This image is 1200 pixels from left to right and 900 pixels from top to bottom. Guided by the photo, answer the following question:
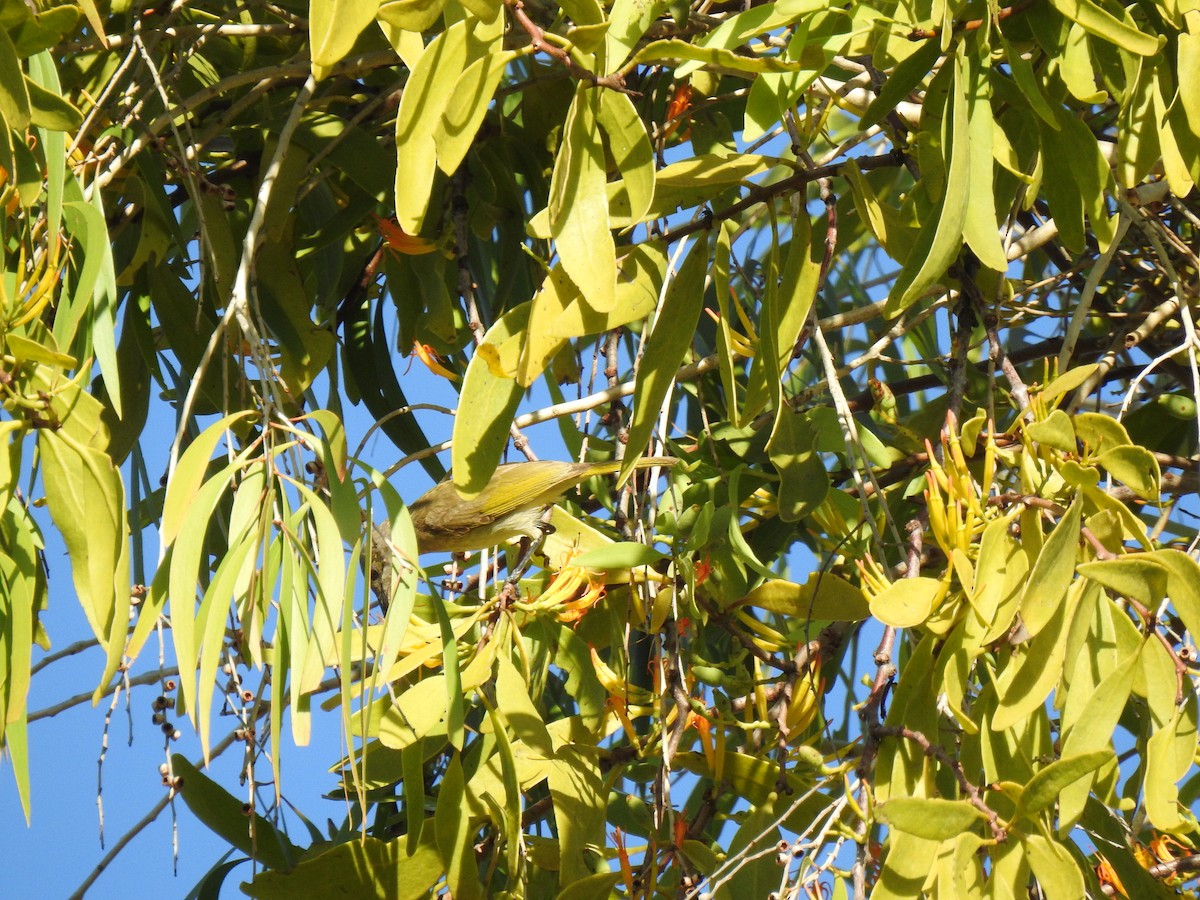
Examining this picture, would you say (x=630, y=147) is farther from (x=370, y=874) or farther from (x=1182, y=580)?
(x=370, y=874)

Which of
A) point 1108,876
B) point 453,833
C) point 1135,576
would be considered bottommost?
point 1108,876

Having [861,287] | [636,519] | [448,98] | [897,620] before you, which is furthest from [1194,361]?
[861,287]

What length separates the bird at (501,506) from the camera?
1539 mm

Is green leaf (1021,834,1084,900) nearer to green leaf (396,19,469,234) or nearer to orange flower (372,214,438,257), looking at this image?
green leaf (396,19,469,234)

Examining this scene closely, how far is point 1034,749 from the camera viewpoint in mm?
866

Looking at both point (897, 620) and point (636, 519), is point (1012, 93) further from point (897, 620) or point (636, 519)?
point (636, 519)

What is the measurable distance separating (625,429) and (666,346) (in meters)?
0.50

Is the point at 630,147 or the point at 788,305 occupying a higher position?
the point at 630,147

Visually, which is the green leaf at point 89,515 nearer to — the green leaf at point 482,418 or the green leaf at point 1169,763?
the green leaf at point 482,418

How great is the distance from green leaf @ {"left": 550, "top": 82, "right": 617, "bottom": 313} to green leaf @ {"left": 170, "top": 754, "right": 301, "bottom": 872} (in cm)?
63

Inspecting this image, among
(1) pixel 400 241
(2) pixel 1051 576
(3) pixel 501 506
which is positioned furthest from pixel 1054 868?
(3) pixel 501 506

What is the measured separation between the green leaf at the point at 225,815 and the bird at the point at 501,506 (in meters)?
0.38

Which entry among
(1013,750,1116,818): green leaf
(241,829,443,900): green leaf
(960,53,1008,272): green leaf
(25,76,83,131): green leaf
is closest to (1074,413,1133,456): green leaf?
(960,53,1008,272): green leaf

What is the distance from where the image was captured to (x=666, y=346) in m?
0.89
